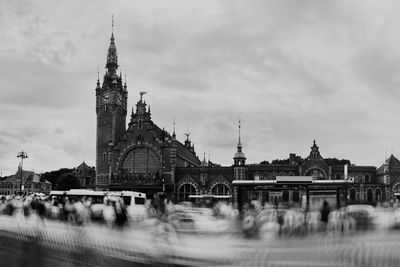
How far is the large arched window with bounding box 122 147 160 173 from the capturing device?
66500mm

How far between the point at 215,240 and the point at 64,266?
4.24m

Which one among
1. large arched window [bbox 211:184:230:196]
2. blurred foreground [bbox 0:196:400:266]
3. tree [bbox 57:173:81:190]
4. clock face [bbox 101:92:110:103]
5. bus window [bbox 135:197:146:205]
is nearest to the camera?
blurred foreground [bbox 0:196:400:266]

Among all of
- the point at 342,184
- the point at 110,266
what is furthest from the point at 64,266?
the point at 342,184

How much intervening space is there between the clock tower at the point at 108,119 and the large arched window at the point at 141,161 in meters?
2.76

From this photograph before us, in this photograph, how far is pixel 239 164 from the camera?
64.8 meters

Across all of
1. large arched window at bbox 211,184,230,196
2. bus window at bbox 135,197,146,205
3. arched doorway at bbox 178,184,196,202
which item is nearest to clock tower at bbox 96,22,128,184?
arched doorway at bbox 178,184,196,202

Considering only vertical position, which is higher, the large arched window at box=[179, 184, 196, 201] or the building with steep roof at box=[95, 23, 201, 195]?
the building with steep roof at box=[95, 23, 201, 195]

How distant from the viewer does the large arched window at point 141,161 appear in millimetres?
66500

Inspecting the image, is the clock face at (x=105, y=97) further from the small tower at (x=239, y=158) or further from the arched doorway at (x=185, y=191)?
the small tower at (x=239, y=158)

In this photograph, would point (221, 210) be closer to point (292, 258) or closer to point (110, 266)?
point (110, 266)

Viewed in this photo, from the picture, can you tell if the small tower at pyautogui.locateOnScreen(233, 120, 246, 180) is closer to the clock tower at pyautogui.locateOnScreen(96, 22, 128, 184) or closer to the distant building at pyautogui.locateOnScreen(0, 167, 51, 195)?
the clock tower at pyautogui.locateOnScreen(96, 22, 128, 184)

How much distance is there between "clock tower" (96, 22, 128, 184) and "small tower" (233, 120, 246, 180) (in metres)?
18.3

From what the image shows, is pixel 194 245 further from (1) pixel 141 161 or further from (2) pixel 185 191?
(1) pixel 141 161

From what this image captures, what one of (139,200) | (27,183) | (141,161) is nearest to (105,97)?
(141,161)
